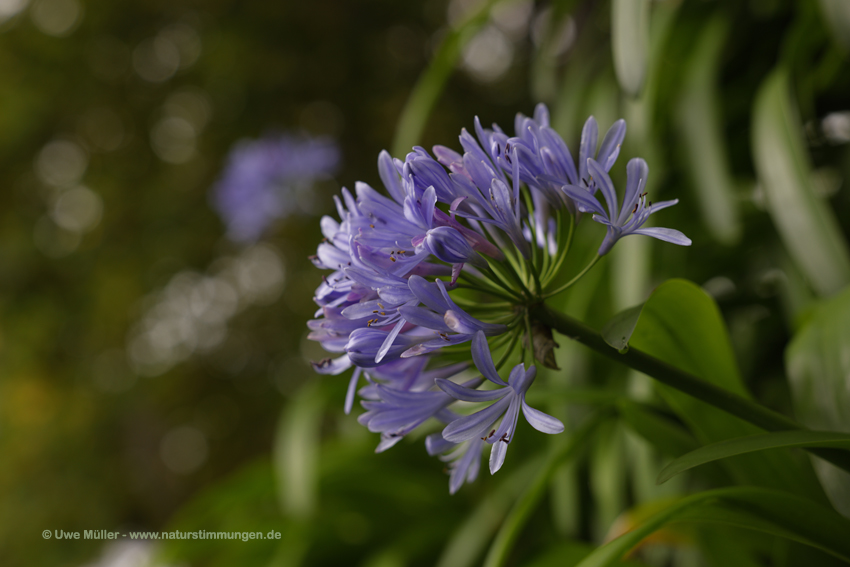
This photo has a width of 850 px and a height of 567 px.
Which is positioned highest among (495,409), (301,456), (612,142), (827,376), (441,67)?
(441,67)

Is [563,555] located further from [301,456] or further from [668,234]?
[668,234]

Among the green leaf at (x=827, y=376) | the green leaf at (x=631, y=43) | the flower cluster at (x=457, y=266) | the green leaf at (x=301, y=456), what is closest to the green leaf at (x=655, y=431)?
the green leaf at (x=827, y=376)

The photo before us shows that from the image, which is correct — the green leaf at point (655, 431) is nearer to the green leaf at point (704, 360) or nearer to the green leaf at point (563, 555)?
the green leaf at point (704, 360)

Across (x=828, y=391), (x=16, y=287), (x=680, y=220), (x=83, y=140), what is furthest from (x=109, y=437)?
(x=828, y=391)

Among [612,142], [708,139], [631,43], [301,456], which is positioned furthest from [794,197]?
[301,456]

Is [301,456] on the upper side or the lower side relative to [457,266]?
lower

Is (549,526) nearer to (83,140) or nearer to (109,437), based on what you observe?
(109,437)
